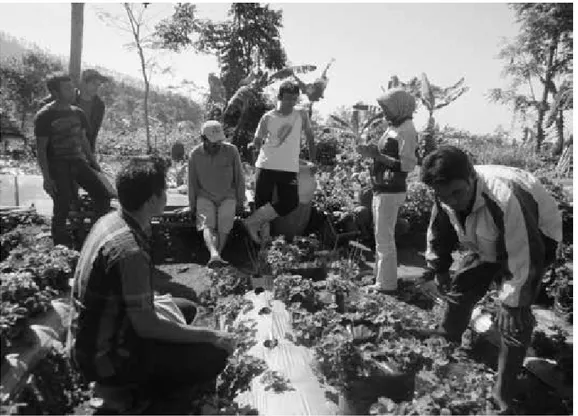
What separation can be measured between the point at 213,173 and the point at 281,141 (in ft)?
2.54

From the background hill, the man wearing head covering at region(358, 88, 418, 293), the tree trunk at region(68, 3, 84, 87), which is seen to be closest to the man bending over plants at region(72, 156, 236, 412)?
the man wearing head covering at region(358, 88, 418, 293)

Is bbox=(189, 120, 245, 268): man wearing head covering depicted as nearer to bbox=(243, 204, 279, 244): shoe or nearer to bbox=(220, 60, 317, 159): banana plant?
bbox=(243, 204, 279, 244): shoe

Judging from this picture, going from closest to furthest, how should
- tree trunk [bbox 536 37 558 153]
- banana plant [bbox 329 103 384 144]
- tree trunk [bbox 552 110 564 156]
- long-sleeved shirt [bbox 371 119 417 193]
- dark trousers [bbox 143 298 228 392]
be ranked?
dark trousers [bbox 143 298 228 392], long-sleeved shirt [bbox 371 119 417 193], banana plant [bbox 329 103 384 144], tree trunk [bbox 552 110 564 156], tree trunk [bbox 536 37 558 153]

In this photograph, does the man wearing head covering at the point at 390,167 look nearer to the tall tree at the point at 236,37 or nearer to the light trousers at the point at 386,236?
the light trousers at the point at 386,236

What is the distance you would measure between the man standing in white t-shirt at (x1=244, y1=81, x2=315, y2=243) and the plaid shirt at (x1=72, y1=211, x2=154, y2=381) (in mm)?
3009

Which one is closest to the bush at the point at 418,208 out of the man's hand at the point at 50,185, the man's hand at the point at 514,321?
the man's hand at the point at 514,321

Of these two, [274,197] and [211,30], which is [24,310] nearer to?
[274,197]

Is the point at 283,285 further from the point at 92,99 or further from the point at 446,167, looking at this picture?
the point at 92,99

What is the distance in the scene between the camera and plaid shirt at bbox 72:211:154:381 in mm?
2037

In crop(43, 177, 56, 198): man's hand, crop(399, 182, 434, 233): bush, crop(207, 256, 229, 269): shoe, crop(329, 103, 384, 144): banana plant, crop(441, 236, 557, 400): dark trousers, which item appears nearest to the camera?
crop(441, 236, 557, 400): dark trousers

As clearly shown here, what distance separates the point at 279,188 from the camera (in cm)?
527

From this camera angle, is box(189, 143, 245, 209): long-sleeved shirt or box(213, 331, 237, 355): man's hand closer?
box(213, 331, 237, 355): man's hand

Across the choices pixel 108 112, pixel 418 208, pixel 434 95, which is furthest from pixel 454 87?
pixel 108 112

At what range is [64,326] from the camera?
9.27 feet
